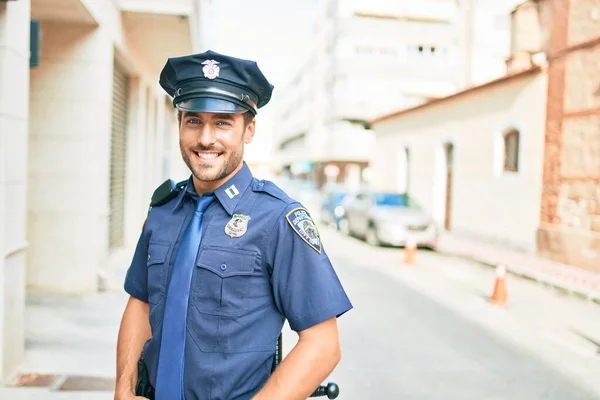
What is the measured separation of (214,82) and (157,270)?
0.65m

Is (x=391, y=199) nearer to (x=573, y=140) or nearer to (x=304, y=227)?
(x=573, y=140)

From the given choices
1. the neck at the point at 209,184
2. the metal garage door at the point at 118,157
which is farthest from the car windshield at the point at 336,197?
the neck at the point at 209,184

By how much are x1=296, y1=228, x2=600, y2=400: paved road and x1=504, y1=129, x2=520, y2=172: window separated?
7246 millimetres

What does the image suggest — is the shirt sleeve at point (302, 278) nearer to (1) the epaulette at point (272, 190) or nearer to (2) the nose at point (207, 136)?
(1) the epaulette at point (272, 190)

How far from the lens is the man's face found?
5.95 ft

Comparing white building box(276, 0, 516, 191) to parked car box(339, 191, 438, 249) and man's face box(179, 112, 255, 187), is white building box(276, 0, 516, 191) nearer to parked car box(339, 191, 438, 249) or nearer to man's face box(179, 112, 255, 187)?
parked car box(339, 191, 438, 249)

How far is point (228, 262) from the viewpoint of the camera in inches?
67.1

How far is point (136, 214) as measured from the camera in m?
11.1

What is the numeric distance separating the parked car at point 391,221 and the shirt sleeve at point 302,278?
12010mm

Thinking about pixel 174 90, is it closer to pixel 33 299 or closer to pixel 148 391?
pixel 148 391

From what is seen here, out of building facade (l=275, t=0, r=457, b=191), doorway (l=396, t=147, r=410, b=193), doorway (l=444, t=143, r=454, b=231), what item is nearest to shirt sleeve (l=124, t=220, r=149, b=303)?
doorway (l=444, t=143, r=454, b=231)

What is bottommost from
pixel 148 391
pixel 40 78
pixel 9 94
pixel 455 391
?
pixel 455 391

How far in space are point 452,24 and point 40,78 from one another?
39.5 meters

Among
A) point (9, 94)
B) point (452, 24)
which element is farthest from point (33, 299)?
point (452, 24)
